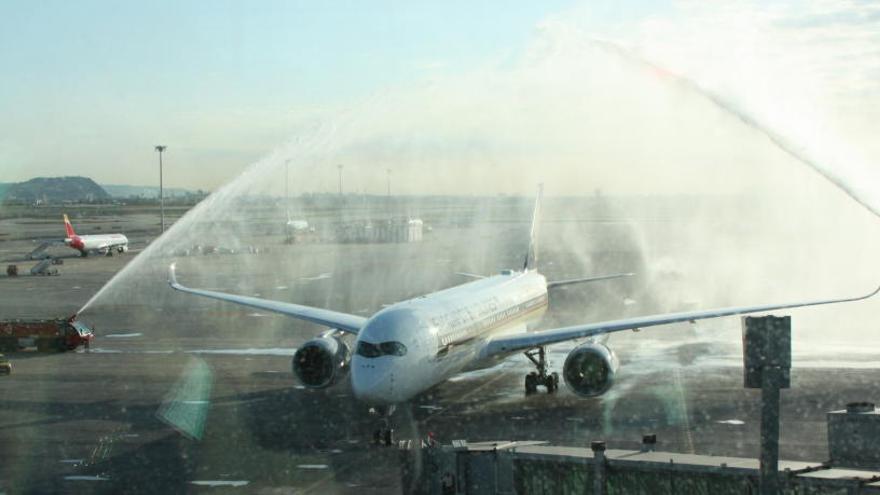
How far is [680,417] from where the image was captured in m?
33.1

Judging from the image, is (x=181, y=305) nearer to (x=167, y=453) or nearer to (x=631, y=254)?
(x=167, y=453)

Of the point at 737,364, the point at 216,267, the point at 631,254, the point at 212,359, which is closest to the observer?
the point at 737,364

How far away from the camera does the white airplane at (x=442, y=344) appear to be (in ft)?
99.7

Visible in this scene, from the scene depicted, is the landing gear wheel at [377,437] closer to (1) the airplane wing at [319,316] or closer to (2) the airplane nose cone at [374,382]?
(2) the airplane nose cone at [374,382]

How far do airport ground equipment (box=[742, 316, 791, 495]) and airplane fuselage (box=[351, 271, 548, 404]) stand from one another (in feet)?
59.6

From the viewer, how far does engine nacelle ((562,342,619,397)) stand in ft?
111

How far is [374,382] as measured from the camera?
29.8 m

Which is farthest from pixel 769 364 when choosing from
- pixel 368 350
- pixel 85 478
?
pixel 85 478

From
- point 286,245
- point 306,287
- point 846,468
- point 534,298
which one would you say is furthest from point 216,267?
point 846,468

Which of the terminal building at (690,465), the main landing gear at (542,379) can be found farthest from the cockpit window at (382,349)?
the terminal building at (690,465)

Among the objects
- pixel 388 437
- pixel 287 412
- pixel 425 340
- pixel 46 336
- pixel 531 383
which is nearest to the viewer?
pixel 388 437

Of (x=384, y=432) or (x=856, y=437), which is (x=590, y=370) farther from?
(x=856, y=437)

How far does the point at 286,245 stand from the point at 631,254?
4741 cm

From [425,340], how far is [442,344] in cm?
124
